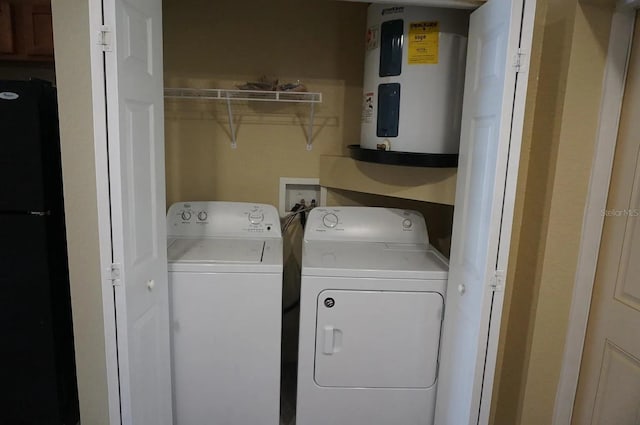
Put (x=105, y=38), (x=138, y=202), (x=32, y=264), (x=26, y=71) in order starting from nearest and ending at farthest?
(x=105, y=38)
(x=138, y=202)
(x=32, y=264)
(x=26, y=71)

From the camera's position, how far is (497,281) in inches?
55.1

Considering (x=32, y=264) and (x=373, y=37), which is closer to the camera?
Answer: (x=32, y=264)

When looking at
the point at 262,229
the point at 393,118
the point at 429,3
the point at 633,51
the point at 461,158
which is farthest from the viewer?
the point at 262,229

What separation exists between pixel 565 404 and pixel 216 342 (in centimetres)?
145

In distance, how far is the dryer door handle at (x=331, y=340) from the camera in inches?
72.9

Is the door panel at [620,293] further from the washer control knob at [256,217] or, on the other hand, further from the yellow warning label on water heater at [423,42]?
the washer control knob at [256,217]

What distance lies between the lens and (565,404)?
159 centimetres

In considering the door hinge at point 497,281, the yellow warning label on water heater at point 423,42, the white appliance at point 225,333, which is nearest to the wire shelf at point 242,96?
the yellow warning label on water heater at point 423,42

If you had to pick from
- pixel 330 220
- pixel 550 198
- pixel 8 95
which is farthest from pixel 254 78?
pixel 550 198

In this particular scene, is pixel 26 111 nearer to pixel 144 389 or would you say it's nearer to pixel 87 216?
pixel 87 216

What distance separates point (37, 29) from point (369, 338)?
2.35m

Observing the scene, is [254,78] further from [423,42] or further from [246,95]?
[423,42]

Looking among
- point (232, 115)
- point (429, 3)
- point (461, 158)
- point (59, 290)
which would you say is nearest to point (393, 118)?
point (461, 158)

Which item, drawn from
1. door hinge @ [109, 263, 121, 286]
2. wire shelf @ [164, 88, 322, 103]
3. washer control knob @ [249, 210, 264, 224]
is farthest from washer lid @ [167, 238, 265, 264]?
wire shelf @ [164, 88, 322, 103]
